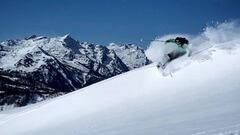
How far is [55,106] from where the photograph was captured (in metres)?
25.0

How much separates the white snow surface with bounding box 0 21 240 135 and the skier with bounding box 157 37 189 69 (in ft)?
1.64

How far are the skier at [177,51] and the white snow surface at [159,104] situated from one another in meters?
0.50

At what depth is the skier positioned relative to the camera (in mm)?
22641

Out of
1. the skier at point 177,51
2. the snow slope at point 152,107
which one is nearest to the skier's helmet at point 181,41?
the skier at point 177,51

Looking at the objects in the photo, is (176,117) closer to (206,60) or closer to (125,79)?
(206,60)

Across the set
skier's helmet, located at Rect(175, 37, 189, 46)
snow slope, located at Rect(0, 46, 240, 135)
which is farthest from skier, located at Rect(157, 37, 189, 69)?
snow slope, located at Rect(0, 46, 240, 135)

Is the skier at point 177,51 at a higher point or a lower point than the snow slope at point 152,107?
higher

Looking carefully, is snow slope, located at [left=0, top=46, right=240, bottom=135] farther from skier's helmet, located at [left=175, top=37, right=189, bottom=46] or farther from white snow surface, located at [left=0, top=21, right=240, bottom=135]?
skier's helmet, located at [left=175, top=37, right=189, bottom=46]

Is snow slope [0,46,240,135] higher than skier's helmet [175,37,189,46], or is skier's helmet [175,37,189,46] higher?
skier's helmet [175,37,189,46]

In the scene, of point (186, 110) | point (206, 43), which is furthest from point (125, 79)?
point (186, 110)

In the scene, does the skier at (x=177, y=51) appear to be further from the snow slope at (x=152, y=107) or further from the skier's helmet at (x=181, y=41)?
the snow slope at (x=152, y=107)

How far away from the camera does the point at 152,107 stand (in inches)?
707

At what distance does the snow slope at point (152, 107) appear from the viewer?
42.2ft

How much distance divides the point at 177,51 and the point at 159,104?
6.13 meters
